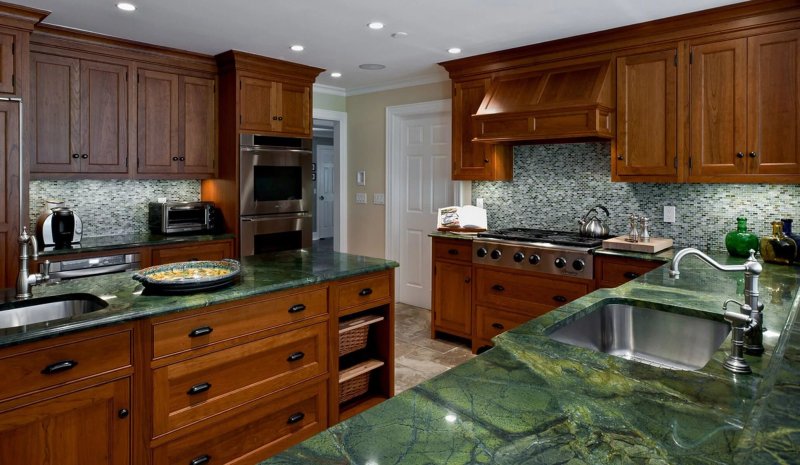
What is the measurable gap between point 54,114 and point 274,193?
1826 mm

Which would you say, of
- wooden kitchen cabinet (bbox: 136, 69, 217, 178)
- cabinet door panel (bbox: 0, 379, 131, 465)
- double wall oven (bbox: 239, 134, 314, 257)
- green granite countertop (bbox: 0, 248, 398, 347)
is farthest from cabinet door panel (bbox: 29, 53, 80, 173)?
cabinet door panel (bbox: 0, 379, 131, 465)

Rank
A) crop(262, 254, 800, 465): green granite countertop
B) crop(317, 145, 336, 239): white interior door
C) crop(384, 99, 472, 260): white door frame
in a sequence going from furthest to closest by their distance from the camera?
1. crop(317, 145, 336, 239): white interior door
2. crop(384, 99, 472, 260): white door frame
3. crop(262, 254, 800, 465): green granite countertop

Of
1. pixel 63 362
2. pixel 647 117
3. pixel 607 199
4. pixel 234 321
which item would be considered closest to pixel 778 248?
pixel 647 117

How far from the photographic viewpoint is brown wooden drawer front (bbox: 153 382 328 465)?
6.93 ft

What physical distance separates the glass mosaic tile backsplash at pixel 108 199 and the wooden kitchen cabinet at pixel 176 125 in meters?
0.34

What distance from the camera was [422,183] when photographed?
562cm

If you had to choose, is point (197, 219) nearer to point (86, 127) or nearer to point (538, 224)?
point (86, 127)

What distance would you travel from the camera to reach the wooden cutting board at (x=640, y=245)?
11.3 ft

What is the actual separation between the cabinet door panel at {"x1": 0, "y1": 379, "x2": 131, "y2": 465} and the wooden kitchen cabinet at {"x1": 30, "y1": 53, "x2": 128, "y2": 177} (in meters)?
2.75

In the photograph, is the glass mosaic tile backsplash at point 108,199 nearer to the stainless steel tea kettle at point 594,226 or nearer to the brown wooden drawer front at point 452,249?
the brown wooden drawer front at point 452,249

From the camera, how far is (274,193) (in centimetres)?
502

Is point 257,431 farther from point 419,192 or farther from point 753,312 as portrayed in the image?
point 419,192

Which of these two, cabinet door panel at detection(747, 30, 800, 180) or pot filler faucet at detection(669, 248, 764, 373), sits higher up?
cabinet door panel at detection(747, 30, 800, 180)

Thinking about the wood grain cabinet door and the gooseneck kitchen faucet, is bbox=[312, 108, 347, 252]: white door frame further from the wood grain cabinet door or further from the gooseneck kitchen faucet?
the gooseneck kitchen faucet
